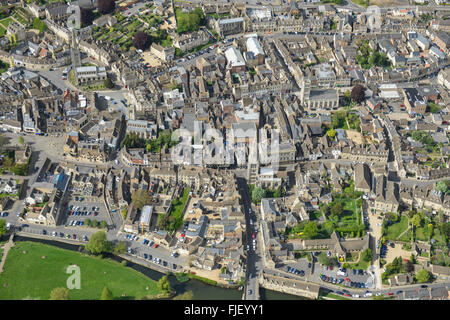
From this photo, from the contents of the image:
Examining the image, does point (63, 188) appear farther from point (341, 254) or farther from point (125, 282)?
point (341, 254)

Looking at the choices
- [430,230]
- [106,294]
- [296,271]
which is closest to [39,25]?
[106,294]

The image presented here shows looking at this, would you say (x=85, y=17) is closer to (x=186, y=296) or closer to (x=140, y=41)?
(x=140, y=41)

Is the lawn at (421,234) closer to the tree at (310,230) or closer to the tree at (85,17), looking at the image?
the tree at (310,230)

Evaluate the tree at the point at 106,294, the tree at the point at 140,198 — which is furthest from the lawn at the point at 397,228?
the tree at the point at 106,294

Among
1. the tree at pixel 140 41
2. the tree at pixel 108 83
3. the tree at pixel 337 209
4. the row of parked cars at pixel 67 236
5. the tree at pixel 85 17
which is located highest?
the tree at pixel 85 17

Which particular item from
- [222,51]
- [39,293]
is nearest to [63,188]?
[39,293]

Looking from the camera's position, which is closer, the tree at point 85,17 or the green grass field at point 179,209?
the green grass field at point 179,209
